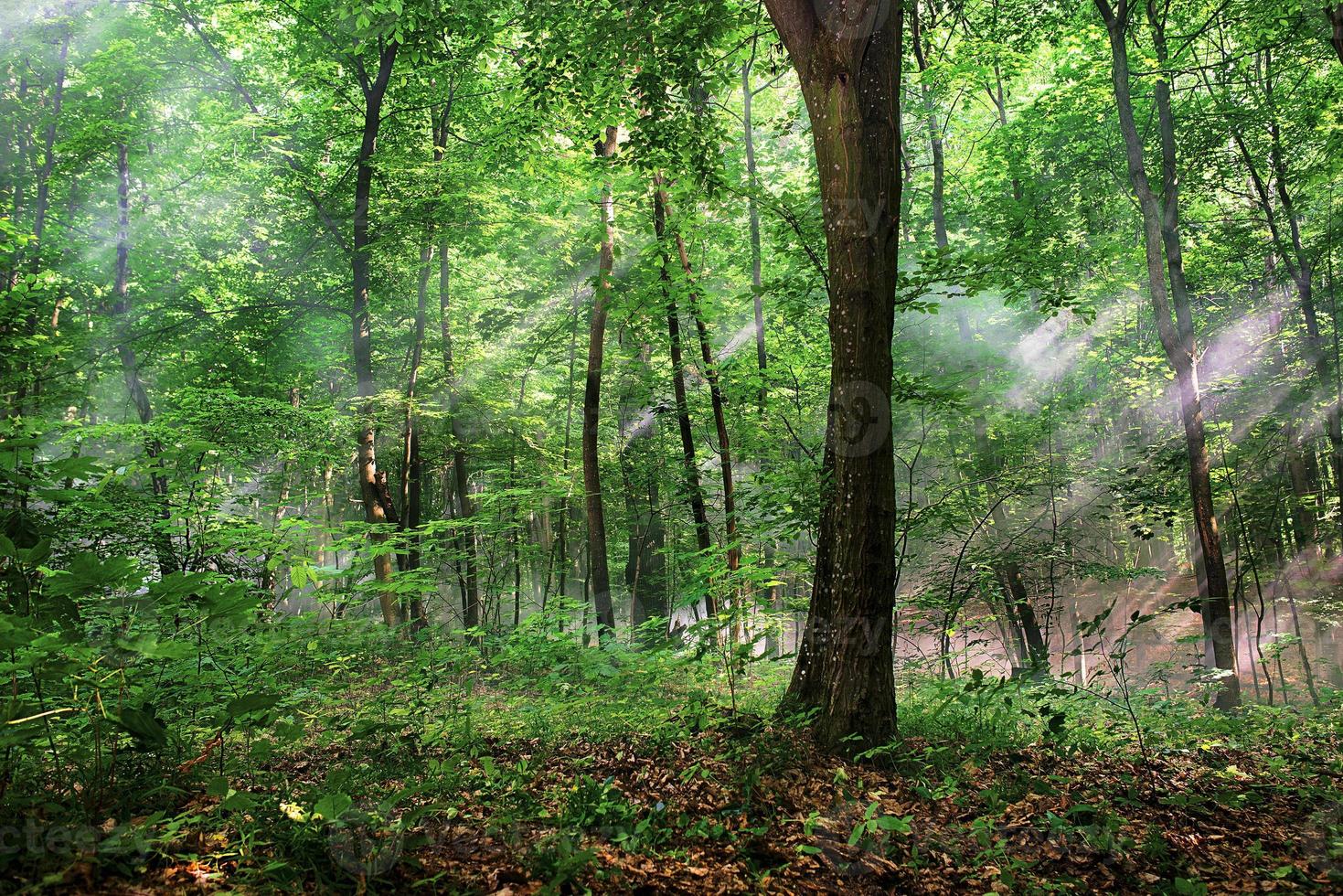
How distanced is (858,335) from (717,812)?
3.09 meters

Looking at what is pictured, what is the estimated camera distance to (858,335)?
4.46 m

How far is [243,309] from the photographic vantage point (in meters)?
13.1

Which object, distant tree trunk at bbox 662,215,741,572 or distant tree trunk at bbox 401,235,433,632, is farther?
distant tree trunk at bbox 401,235,433,632

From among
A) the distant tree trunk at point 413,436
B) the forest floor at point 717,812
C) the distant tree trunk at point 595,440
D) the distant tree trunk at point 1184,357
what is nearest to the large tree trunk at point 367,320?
the distant tree trunk at point 413,436

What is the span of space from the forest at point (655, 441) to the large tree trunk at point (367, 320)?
0.11 meters

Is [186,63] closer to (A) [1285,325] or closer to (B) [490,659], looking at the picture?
(B) [490,659]

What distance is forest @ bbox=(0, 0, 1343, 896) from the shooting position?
287 centimetres

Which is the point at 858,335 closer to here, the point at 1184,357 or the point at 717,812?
the point at 717,812

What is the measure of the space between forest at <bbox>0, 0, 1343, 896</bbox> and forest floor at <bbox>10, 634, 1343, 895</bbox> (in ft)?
0.10

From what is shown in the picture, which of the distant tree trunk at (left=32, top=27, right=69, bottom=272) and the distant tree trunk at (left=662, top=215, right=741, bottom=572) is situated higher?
the distant tree trunk at (left=32, top=27, right=69, bottom=272)

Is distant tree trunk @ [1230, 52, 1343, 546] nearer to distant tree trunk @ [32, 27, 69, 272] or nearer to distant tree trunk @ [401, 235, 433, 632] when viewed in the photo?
distant tree trunk @ [401, 235, 433, 632]

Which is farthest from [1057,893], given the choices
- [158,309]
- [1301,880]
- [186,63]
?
[186,63]

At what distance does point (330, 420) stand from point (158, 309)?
219 inches

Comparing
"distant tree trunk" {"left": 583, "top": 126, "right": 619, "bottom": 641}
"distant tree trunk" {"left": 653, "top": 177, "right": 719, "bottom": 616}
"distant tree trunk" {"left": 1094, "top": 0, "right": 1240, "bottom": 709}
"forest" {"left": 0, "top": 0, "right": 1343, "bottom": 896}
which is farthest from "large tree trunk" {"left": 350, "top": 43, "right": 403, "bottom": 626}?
"distant tree trunk" {"left": 1094, "top": 0, "right": 1240, "bottom": 709}
